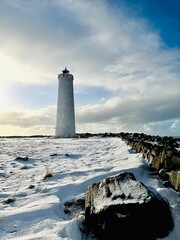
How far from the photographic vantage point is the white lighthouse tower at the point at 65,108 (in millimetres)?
26938

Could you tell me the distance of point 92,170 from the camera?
18.7 feet

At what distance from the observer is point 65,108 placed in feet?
88.8

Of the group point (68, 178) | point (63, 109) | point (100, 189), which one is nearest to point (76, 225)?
point (100, 189)

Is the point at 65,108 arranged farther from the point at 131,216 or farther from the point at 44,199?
the point at 131,216

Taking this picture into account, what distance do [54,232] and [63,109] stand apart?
81.1ft

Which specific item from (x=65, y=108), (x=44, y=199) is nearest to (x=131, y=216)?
(x=44, y=199)

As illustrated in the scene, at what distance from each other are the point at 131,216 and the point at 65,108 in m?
24.8

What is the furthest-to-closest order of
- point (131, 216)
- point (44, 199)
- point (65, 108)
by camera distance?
point (65, 108) < point (44, 199) < point (131, 216)

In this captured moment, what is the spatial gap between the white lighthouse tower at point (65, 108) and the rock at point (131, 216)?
79.0ft

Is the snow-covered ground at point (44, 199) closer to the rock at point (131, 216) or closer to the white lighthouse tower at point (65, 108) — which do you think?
the rock at point (131, 216)

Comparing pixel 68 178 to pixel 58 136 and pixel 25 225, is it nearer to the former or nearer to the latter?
pixel 25 225

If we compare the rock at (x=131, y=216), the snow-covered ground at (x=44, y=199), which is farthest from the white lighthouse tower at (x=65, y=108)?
the rock at (x=131, y=216)

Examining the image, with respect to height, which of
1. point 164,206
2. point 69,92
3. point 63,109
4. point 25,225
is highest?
point 69,92

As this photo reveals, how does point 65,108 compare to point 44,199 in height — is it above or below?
above
